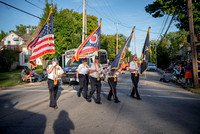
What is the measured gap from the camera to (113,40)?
193 ft

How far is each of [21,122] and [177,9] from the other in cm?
1957

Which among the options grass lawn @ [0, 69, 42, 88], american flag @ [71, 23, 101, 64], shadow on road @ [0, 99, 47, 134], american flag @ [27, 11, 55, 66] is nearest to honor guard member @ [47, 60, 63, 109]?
shadow on road @ [0, 99, 47, 134]

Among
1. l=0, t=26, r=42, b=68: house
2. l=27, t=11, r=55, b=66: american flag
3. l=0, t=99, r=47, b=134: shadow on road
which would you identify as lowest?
l=0, t=99, r=47, b=134: shadow on road

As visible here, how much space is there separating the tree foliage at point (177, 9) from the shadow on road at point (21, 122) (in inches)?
650

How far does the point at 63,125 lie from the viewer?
15.0 feet

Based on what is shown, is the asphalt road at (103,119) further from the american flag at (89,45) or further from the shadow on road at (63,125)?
the american flag at (89,45)

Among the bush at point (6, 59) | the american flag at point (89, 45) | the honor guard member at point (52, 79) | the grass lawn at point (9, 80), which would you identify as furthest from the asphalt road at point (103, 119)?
the bush at point (6, 59)

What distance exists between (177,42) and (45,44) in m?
70.6

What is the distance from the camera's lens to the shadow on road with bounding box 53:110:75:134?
13.7 feet

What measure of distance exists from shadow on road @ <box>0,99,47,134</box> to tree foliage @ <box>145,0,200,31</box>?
650 inches

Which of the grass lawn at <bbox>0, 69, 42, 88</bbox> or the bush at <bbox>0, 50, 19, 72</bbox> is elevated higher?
the bush at <bbox>0, 50, 19, 72</bbox>

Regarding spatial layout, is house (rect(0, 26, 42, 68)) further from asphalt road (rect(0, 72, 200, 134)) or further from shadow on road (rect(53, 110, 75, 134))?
shadow on road (rect(53, 110, 75, 134))

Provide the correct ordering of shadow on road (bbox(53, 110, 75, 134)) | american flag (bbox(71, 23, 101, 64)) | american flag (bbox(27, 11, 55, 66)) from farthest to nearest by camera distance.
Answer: american flag (bbox(71, 23, 101, 64)), american flag (bbox(27, 11, 55, 66)), shadow on road (bbox(53, 110, 75, 134))

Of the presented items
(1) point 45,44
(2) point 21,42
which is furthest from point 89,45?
(2) point 21,42
